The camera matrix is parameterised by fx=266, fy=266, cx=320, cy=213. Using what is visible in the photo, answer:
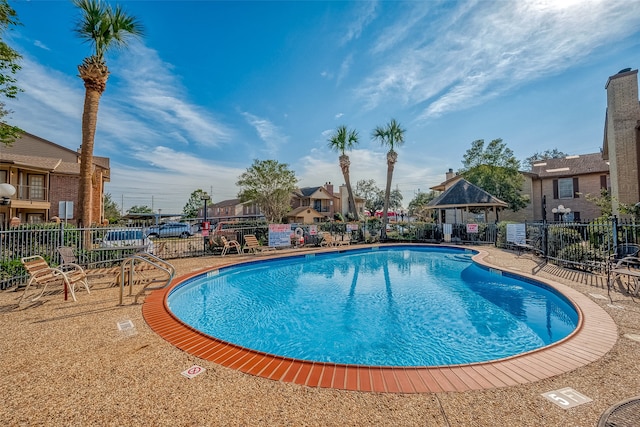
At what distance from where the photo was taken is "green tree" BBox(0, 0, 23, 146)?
711 cm

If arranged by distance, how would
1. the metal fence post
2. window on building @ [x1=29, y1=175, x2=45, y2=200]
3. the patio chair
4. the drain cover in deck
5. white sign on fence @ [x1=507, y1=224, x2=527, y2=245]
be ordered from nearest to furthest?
the drain cover in deck < the patio chair < the metal fence post < white sign on fence @ [x1=507, y1=224, x2=527, y2=245] < window on building @ [x1=29, y1=175, x2=45, y2=200]

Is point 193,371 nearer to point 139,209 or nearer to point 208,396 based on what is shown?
point 208,396

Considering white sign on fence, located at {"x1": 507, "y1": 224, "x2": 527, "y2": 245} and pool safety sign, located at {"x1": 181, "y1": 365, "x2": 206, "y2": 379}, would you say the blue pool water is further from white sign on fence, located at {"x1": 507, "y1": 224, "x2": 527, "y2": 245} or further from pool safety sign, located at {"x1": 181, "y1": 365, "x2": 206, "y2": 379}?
white sign on fence, located at {"x1": 507, "y1": 224, "x2": 527, "y2": 245}

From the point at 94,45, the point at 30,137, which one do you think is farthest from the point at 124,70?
the point at 30,137

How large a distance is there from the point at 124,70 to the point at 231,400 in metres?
14.5

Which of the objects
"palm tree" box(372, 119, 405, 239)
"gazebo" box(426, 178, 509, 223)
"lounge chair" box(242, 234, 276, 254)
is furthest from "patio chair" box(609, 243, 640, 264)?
"palm tree" box(372, 119, 405, 239)

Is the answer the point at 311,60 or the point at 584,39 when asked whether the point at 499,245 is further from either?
the point at 311,60

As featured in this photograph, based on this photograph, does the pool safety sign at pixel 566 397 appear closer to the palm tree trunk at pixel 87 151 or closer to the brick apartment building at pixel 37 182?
the palm tree trunk at pixel 87 151

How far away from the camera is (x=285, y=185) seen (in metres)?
32.9

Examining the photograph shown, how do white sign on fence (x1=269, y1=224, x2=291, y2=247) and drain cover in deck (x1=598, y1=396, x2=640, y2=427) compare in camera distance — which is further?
white sign on fence (x1=269, y1=224, x2=291, y2=247)

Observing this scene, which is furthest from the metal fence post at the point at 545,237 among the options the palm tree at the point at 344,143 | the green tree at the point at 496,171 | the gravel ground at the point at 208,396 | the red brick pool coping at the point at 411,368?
the green tree at the point at 496,171

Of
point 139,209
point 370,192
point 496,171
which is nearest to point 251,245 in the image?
point 496,171

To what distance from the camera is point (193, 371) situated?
3.05m

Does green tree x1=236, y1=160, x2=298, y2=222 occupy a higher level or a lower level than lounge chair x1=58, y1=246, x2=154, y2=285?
higher
